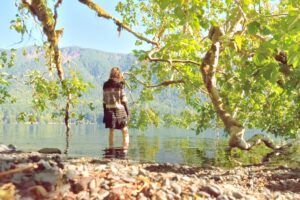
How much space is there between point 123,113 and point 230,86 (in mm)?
5654

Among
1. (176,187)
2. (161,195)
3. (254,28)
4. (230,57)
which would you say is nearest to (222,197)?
(176,187)

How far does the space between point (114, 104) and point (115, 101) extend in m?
0.14

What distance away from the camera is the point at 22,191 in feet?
19.1

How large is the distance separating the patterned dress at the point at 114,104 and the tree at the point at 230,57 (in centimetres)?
170

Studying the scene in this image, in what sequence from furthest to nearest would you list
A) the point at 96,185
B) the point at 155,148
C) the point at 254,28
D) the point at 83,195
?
the point at 155,148
the point at 96,185
the point at 83,195
the point at 254,28

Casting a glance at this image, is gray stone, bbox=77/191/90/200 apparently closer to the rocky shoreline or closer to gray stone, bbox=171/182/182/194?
the rocky shoreline

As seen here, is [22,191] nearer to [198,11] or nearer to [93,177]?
[93,177]

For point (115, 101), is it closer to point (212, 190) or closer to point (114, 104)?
point (114, 104)

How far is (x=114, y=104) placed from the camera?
18.1 m

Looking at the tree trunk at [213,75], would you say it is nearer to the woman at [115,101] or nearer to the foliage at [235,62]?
the foliage at [235,62]

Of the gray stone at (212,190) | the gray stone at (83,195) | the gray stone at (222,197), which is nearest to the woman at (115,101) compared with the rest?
the gray stone at (212,190)

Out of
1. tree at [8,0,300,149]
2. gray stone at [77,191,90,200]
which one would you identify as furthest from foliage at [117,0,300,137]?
gray stone at [77,191,90,200]

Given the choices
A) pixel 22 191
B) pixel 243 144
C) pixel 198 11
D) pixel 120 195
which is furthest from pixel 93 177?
pixel 243 144

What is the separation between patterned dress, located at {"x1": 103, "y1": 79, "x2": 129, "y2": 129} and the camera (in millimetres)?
17797
